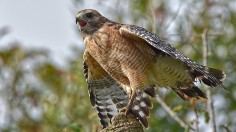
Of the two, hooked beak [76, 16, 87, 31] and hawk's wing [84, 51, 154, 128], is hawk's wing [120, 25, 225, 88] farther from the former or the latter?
hawk's wing [84, 51, 154, 128]

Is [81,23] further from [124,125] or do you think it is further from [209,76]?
[124,125]

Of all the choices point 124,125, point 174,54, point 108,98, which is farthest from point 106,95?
point 124,125

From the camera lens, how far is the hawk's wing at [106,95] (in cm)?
875

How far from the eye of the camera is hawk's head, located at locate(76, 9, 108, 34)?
27.8 feet

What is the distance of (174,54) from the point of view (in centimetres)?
774

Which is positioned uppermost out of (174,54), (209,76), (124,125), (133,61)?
(133,61)

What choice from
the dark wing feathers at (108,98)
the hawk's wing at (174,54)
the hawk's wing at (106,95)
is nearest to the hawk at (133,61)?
the hawk's wing at (174,54)

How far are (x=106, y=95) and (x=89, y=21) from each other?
0.87 meters

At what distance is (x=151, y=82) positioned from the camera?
8406 mm

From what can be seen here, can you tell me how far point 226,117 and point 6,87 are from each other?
9.30 feet

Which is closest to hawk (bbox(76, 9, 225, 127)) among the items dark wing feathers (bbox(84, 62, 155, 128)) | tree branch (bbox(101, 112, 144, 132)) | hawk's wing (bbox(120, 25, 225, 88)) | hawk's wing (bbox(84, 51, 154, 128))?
hawk's wing (bbox(120, 25, 225, 88))

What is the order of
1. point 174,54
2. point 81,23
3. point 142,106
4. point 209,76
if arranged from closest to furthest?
point 209,76, point 174,54, point 81,23, point 142,106

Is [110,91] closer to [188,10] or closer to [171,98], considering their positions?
[188,10]

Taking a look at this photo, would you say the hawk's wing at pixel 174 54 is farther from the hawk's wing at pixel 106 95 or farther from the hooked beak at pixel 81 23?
the hawk's wing at pixel 106 95
